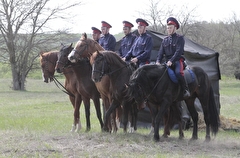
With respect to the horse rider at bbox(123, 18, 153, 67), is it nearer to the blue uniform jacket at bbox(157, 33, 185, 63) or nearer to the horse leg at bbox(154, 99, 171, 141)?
the blue uniform jacket at bbox(157, 33, 185, 63)

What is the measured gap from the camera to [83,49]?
1091 centimetres

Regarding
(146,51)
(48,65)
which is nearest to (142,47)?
(146,51)

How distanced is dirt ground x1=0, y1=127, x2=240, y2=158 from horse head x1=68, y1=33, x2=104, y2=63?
6.73 feet

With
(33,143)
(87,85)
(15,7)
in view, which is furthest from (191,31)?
(33,143)

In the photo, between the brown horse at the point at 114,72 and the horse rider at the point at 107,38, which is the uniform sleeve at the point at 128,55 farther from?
the horse rider at the point at 107,38

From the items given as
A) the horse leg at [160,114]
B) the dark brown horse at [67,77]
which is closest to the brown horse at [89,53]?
the dark brown horse at [67,77]

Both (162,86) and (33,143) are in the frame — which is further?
(162,86)

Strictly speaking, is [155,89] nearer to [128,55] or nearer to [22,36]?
[128,55]

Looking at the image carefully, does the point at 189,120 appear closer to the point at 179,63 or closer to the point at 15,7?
the point at 179,63

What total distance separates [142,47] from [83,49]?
146cm

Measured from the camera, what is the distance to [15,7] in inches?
1551

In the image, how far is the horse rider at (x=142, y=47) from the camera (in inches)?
424

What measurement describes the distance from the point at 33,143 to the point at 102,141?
1.40 metres

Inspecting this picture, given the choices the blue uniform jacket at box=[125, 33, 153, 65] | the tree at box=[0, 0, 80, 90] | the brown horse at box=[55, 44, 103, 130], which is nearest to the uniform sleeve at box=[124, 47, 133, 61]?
the blue uniform jacket at box=[125, 33, 153, 65]
